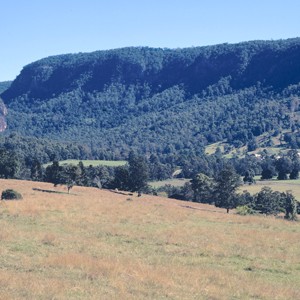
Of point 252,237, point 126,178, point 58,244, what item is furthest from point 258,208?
point 58,244

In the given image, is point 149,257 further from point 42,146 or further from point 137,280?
point 42,146

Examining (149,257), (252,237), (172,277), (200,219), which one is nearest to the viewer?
(172,277)

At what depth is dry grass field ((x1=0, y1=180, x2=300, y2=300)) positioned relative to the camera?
18723 mm

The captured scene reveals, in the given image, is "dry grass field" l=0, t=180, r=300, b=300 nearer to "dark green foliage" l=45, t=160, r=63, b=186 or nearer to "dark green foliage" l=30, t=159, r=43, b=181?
"dark green foliage" l=45, t=160, r=63, b=186

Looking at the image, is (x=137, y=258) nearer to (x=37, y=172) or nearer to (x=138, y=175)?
(x=138, y=175)

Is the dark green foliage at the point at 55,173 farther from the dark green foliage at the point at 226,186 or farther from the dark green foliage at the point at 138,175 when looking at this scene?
the dark green foliage at the point at 226,186

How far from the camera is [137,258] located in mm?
25406

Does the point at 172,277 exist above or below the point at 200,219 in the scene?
above

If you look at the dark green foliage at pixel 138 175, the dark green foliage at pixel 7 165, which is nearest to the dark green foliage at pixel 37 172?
the dark green foliage at pixel 7 165

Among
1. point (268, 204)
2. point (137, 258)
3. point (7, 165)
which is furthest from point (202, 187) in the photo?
point (137, 258)

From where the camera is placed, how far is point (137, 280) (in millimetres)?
20172

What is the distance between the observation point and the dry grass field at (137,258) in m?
18.7

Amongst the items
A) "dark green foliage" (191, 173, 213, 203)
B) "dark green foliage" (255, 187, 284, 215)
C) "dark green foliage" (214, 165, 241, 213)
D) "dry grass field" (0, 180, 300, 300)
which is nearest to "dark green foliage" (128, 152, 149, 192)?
"dark green foliage" (214, 165, 241, 213)

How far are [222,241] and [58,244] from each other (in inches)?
434
